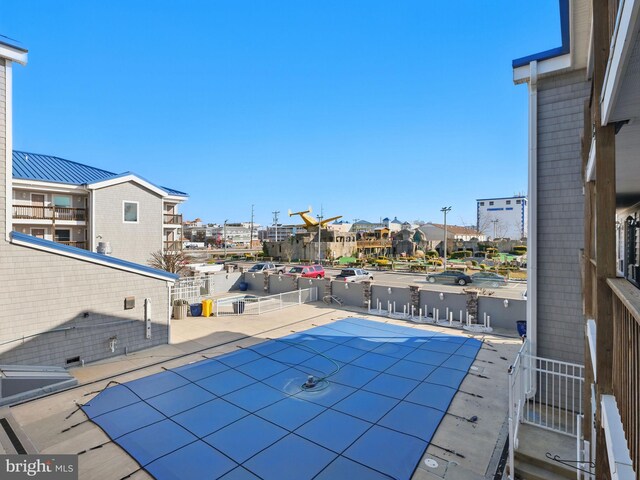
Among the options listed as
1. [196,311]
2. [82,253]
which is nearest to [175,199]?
[196,311]

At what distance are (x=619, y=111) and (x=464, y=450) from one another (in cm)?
596

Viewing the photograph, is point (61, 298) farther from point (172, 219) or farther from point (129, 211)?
point (172, 219)

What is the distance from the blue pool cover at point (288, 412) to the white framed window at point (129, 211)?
14.2 m

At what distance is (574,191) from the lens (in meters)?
7.47

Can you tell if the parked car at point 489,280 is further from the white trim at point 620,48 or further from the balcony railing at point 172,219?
the white trim at point 620,48

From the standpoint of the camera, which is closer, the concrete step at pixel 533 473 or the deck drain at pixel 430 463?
the concrete step at pixel 533 473

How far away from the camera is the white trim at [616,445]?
2104mm

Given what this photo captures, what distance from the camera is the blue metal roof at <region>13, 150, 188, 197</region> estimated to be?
1831 cm

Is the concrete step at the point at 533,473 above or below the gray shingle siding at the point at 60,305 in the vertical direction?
below

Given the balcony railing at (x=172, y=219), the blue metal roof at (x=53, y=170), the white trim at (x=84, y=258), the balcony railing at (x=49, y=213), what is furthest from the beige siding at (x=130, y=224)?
the white trim at (x=84, y=258)

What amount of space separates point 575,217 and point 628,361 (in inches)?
255

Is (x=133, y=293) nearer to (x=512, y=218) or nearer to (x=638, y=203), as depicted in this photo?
(x=638, y=203)

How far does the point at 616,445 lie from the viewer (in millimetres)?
2350

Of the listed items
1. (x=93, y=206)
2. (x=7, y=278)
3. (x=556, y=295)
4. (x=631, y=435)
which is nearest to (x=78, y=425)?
(x=7, y=278)
